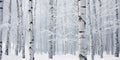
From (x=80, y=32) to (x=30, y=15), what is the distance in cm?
508

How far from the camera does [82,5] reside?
7117 millimetres

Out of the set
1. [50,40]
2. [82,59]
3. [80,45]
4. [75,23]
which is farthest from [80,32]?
[75,23]

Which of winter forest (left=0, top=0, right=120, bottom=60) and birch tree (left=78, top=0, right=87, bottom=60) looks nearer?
birch tree (left=78, top=0, right=87, bottom=60)

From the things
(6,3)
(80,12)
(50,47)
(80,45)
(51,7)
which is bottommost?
(50,47)

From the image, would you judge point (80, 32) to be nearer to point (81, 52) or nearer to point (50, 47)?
point (81, 52)

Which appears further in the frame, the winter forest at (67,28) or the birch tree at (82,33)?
the winter forest at (67,28)

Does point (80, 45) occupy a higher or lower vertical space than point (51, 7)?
lower

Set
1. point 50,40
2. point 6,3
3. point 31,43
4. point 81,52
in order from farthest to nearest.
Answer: point 6,3
point 50,40
point 31,43
point 81,52

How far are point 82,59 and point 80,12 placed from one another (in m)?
1.72

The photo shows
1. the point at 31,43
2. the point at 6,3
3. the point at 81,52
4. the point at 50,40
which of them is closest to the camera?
the point at 81,52

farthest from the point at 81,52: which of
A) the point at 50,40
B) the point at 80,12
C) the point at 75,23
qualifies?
the point at 75,23

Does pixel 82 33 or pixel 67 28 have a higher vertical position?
pixel 67 28

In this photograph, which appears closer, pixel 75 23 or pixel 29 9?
pixel 29 9

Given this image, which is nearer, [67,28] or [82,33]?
[82,33]
